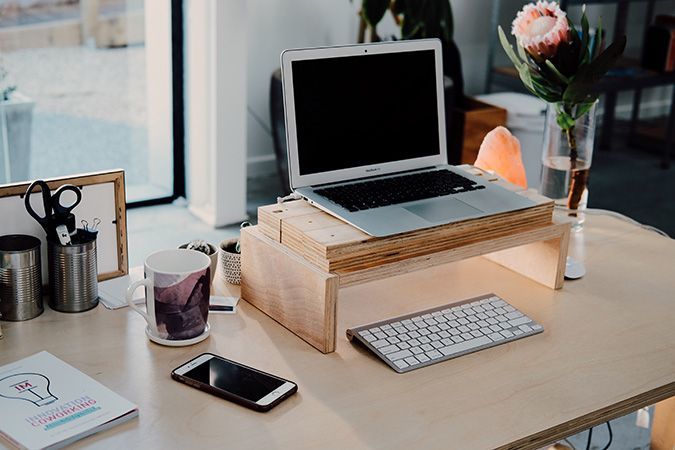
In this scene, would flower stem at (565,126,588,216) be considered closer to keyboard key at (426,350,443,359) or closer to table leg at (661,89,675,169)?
keyboard key at (426,350,443,359)

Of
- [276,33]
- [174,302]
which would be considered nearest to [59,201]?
[174,302]

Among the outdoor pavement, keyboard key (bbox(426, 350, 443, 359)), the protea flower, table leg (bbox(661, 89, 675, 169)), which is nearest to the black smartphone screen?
keyboard key (bbox(426, 350, 443, 359))

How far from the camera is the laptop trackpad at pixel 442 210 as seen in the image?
1.48 metres

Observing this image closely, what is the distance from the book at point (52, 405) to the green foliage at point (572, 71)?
3.43ft

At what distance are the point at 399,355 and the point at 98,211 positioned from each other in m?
0.56

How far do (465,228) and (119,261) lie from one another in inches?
23.6

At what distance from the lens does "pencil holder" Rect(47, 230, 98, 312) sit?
4.60 ft

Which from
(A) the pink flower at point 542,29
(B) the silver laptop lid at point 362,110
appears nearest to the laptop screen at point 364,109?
(B) the silver laptop lid at point 362,110

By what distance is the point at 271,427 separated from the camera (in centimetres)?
116

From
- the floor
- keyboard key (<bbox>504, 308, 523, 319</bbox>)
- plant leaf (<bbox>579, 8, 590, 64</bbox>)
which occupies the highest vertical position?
plant leaf (<bbox>579, 8, 590, 64</bbox>)

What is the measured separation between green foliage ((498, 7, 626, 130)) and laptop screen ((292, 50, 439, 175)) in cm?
25

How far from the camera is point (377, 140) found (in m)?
1.62

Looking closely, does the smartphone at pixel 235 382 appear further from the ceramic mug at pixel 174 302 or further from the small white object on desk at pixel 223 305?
the small white object on desk at pixel 223 305

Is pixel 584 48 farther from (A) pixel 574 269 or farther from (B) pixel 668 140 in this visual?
(B) pixel 668 140
